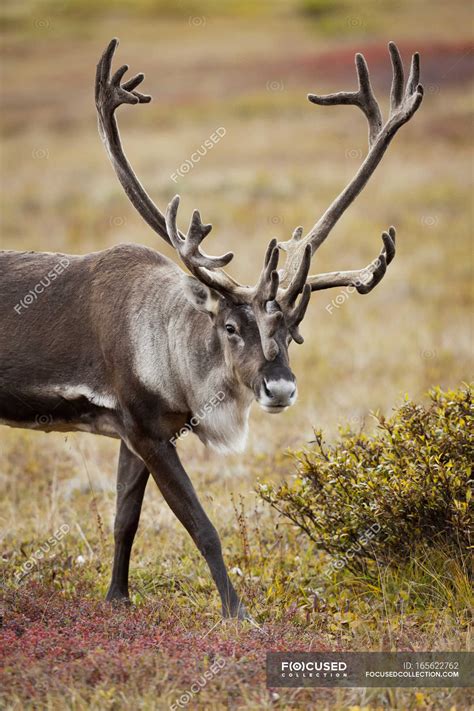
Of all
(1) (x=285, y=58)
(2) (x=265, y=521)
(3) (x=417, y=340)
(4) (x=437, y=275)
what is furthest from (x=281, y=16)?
(2) (x=265, y=521)

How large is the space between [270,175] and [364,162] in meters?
14.9

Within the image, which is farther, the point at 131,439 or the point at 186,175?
the point at 186,175

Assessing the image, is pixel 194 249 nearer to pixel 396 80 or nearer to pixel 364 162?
pixel 364 162

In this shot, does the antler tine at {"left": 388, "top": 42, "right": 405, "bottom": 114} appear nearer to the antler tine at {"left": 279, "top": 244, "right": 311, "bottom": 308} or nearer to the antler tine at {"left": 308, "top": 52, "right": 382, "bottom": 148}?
the antler tine at {"left": 308, "top": 52, "right": 382, "bottom": 148}

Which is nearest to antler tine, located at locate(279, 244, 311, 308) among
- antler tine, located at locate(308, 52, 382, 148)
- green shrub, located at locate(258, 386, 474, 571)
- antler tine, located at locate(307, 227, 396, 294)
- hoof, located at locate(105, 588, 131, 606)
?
antler tine, located at locate(307, 227, 396, 294)

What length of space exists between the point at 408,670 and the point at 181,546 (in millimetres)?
2333

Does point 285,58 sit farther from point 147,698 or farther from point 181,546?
point 147,698

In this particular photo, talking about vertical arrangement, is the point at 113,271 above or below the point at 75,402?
above

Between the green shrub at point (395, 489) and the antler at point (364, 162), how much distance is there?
32.8 inches

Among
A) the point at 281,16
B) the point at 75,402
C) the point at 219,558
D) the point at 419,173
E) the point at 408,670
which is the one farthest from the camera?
the point at 281,16

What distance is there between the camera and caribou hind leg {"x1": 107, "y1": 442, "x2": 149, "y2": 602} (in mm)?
5719

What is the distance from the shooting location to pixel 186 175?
2112 cm

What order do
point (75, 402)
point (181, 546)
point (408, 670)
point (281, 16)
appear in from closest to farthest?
point (408, 670), point (75, 402), point (181, 546), point (281, 16)

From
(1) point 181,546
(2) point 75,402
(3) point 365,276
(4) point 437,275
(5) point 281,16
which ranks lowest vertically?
(1) point 181,546
